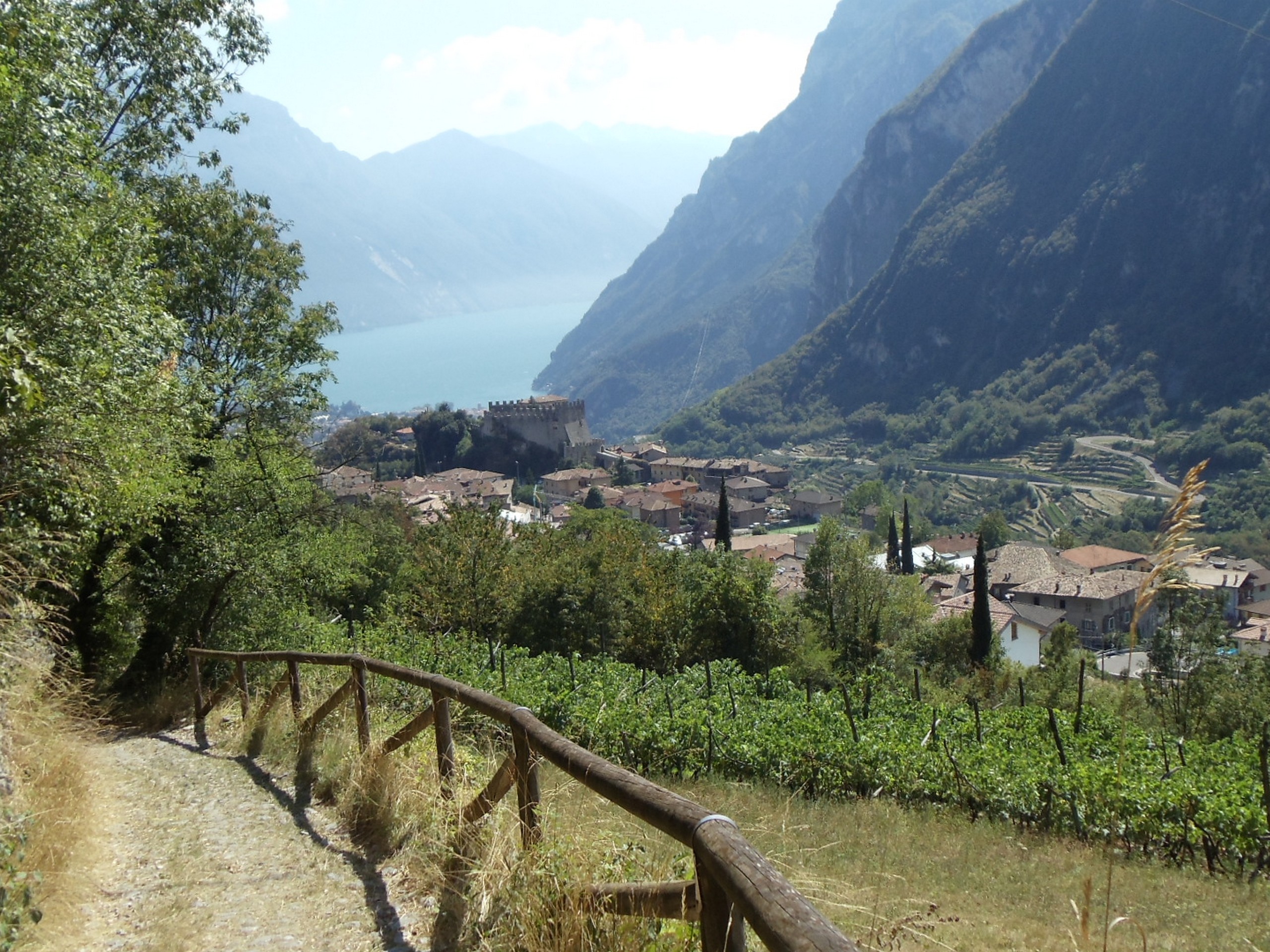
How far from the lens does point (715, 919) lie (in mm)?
1980

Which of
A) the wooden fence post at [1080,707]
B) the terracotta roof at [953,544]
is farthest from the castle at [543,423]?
the wooden fence post at [1080,707]

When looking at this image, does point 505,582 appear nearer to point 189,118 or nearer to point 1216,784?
point 189,118

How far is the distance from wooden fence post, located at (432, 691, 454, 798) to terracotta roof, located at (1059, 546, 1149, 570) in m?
57.4

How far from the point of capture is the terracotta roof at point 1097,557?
181 ft

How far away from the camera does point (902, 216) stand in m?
175

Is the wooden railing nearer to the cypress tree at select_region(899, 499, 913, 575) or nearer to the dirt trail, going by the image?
the dirt trail

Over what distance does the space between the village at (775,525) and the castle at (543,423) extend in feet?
0.36

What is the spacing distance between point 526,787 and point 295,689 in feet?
11.1

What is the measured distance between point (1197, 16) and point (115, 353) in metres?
154

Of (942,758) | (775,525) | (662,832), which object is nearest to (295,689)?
(662,832)

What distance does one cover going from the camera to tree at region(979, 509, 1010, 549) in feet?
220

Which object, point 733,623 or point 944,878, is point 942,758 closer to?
point 944,878

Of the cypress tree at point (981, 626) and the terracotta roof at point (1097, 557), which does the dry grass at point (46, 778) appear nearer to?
the cypress tree at point (981, 626)

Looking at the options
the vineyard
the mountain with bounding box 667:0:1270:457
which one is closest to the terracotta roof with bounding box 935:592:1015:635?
the vineyard
